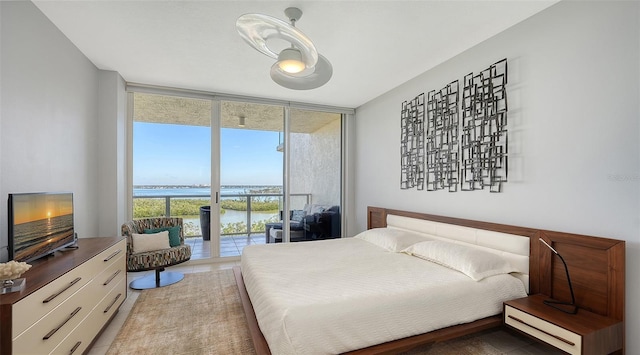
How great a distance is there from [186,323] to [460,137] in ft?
11.1

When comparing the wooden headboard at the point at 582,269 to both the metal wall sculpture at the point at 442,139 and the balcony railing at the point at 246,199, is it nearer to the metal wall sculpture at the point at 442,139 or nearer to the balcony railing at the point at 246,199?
the metal wall sculpture at the point at 442,139

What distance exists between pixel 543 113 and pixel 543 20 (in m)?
0.79

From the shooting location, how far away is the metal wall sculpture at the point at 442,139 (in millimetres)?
3242

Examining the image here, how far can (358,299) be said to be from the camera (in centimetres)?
188

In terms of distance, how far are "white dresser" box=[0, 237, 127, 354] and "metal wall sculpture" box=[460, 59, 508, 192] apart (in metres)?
3.55

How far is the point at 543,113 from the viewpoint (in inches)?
95.2

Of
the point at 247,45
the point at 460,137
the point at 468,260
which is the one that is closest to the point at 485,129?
the point at 460,137

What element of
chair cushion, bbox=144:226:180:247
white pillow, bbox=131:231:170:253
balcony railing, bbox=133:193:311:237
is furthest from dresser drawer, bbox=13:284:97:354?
balcony railing, bbox=133:193:311:237

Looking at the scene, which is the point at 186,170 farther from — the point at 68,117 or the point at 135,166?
the point at 68,117

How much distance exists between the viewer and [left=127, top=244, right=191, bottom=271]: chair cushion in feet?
11.0

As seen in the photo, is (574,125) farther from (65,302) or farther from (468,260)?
(65,302)

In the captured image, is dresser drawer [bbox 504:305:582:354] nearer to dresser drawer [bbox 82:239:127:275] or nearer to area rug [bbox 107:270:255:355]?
area rug [bbox 107:270:255:355]

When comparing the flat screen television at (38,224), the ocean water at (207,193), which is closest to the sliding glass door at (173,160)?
the ocean water at (207,193)

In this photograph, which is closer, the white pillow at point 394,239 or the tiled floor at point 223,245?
the white pillow at point 394,239
